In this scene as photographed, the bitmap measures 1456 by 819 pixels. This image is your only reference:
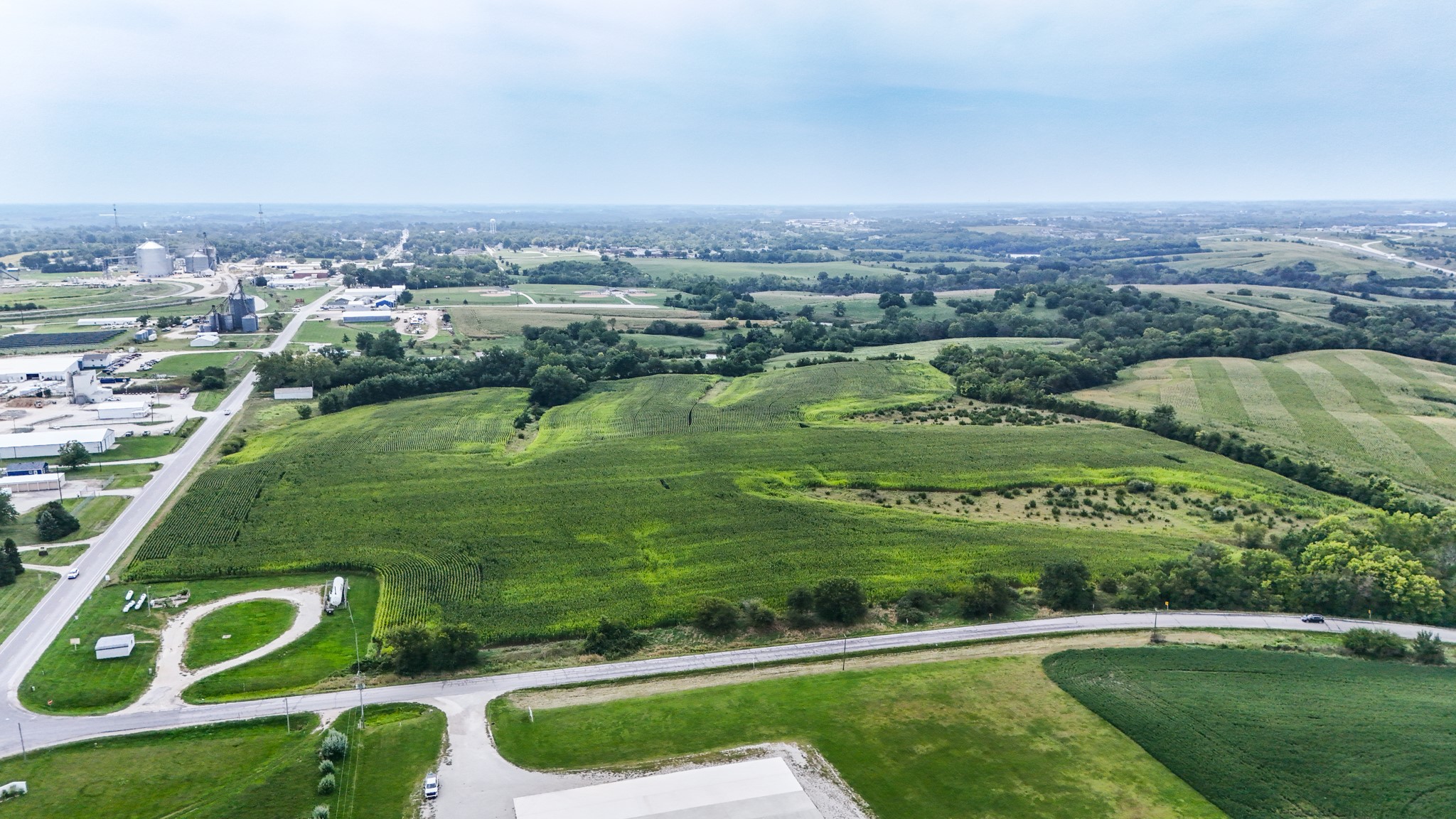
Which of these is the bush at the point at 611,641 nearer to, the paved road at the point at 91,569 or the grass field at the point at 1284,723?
the grass field at the point at 1284,723

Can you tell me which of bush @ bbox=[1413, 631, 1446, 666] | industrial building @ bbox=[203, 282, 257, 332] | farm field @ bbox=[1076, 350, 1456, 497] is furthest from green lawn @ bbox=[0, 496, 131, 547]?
farm field @ bbox=[1076, 350, 1456, 497]

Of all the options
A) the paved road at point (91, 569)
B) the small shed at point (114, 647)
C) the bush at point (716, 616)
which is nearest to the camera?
the paved road at point (91, 569)

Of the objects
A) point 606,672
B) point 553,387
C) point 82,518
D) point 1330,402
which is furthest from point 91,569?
point 1330,402

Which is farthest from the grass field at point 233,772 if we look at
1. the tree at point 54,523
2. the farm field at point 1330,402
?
the farm field at point 1330,402

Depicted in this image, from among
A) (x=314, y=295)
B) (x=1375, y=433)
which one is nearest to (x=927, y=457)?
(x=1375, y=433)

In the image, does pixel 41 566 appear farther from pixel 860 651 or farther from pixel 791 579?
pixel 860 651
